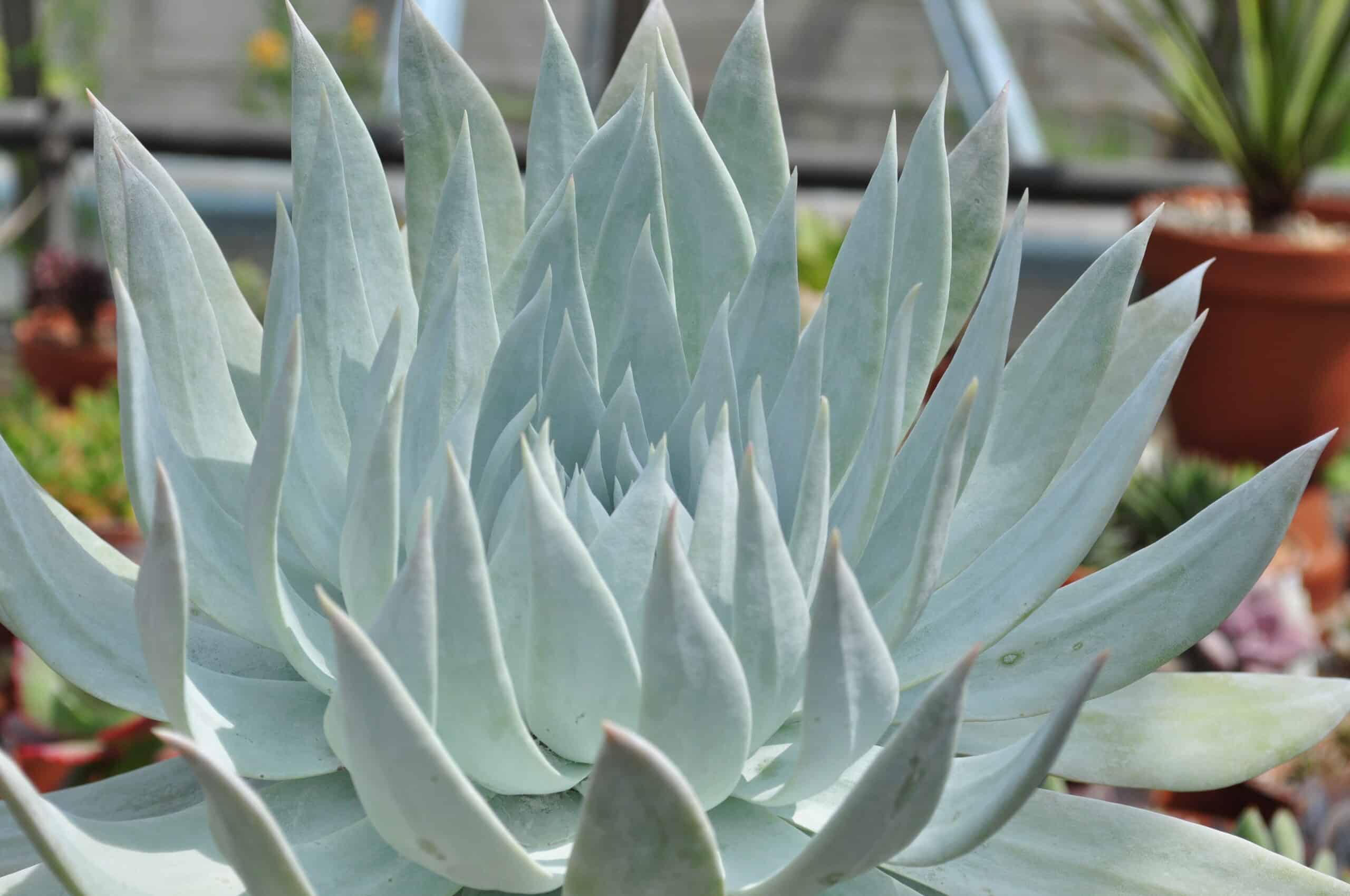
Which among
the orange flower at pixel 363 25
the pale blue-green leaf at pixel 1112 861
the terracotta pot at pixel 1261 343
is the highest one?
the pale blue-green leaf at pixel 1112 861

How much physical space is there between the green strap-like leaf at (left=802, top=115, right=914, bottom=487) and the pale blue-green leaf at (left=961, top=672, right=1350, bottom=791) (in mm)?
136

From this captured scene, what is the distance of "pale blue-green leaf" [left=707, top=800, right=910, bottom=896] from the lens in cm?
42

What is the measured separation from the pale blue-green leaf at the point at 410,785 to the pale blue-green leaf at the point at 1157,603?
203mm

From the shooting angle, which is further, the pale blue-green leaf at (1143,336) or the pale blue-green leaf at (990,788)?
the pale blue-green leaf at (1143,336)

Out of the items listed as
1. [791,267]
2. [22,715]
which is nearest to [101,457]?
[22,715]

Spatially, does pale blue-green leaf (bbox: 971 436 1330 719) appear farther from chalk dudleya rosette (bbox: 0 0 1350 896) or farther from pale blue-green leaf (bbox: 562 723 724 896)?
pale blue-green leaf (bbox: 562 723 724 896)

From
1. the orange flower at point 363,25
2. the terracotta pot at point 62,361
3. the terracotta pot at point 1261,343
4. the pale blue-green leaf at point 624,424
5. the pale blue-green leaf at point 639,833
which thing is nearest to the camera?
the pale blue-green leaf at point 639,833

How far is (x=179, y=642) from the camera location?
354 millimetres

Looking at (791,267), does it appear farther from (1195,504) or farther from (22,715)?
(1195,504)

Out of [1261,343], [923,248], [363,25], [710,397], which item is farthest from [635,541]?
[363,25]

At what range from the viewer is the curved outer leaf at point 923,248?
1.70 ft

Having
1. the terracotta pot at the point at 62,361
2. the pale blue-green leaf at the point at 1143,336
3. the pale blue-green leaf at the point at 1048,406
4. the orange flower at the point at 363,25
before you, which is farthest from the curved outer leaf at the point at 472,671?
the orange flower at the point at 363,25

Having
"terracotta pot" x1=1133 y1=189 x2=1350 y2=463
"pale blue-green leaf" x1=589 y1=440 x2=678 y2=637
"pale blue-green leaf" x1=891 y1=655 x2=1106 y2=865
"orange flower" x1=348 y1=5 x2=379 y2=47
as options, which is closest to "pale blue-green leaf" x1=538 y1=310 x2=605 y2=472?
"pale blue-green leaf" x1=589 y1=440 x2=678 y2=637

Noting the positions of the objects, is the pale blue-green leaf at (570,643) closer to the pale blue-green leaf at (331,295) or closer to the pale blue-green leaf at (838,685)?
the pale blue-green leaf at (838,685)
